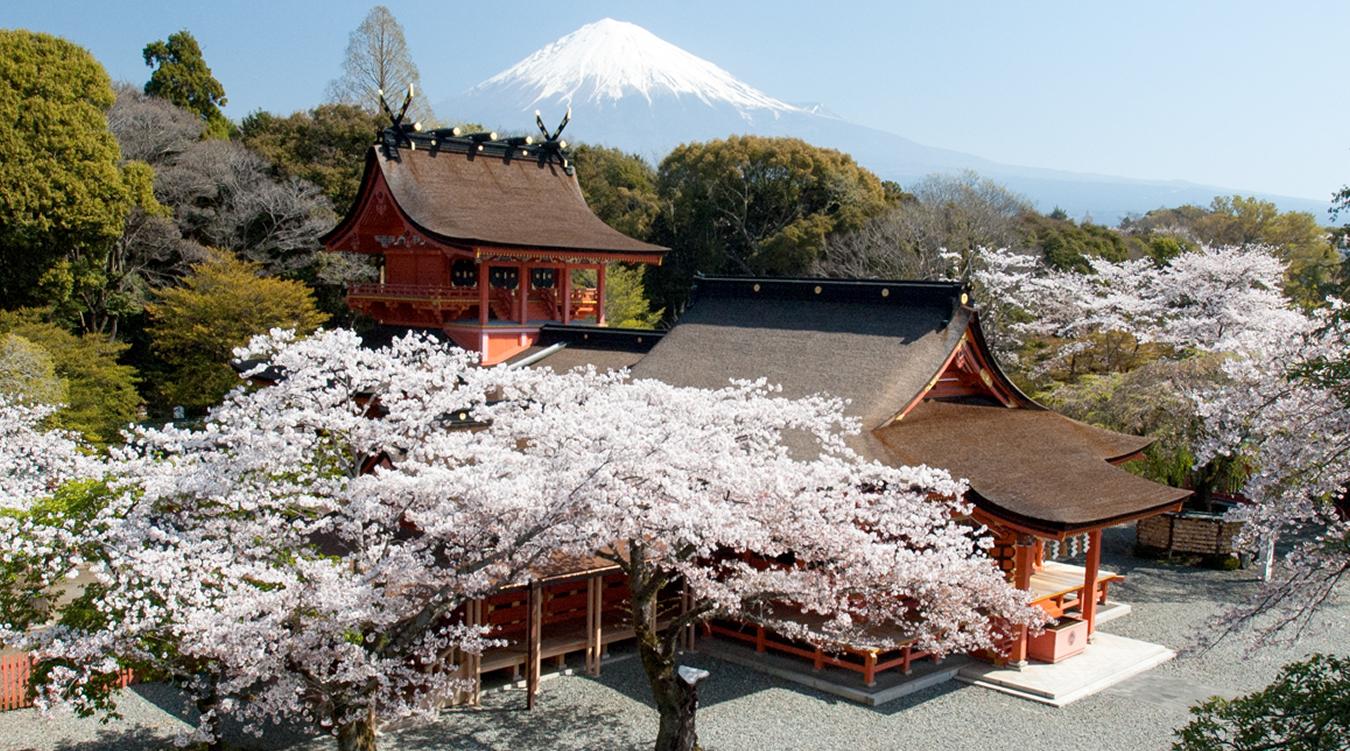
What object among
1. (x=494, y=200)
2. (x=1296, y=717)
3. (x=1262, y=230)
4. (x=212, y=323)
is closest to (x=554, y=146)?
(x=494, y=200)

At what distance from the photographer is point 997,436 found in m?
12.8

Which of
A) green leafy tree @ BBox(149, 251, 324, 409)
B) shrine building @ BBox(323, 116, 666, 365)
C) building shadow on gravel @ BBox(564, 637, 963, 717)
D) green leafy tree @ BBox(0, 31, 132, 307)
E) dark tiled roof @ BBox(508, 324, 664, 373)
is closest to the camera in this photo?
building shadow on gravel @ BBox(564, 637, 963, 717)

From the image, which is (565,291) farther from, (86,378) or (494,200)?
(86,378)

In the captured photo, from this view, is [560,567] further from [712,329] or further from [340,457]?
[712,329]

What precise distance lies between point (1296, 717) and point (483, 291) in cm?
1399

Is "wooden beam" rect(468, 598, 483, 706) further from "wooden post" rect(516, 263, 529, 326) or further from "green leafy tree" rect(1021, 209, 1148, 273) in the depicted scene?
"green leafy tree" rect(1021, 209, 1148, 273)

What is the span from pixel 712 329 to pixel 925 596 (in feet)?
21.8

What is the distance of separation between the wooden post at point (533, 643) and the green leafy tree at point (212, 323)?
13.2m

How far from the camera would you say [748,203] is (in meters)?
37.2

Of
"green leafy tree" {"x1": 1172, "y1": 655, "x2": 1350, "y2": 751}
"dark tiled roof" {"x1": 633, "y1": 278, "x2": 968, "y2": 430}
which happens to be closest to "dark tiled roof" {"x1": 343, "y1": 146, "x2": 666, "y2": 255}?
"dark tiled roof" {"x1": 633, "y1": 278, "x2": 968, "y2": 430}

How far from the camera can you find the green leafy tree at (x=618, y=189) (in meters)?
38.6

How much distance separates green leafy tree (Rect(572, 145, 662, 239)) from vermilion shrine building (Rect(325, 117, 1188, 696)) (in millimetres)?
18109

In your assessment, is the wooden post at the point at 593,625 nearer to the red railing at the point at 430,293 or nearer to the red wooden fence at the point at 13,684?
the red wooden fence at the point at 13,684

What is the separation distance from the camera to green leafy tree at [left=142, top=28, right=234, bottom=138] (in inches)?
1353
